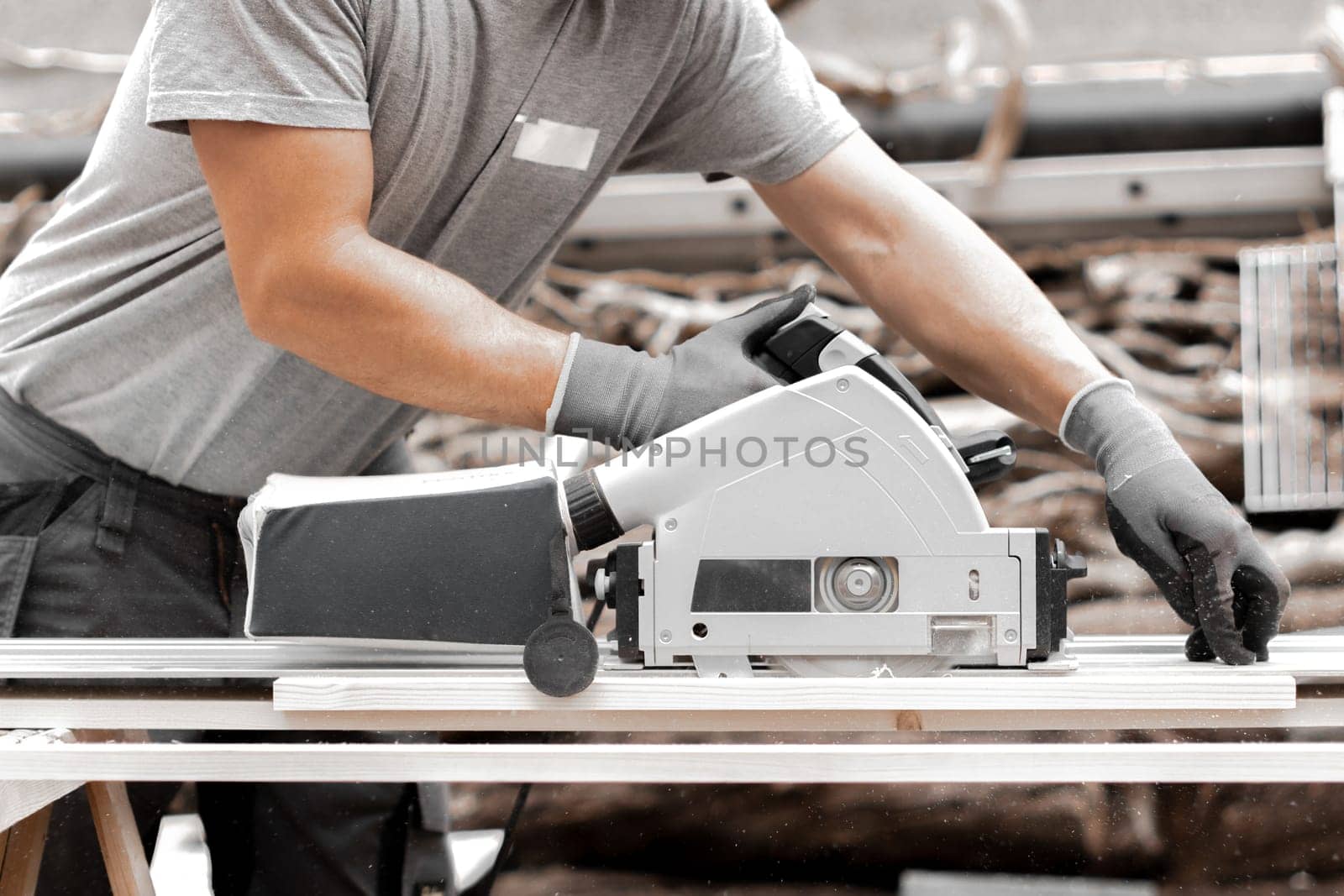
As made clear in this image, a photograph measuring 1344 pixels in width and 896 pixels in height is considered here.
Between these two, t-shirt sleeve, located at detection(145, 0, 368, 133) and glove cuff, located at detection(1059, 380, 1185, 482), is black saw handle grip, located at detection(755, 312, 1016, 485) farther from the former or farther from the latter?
t-shirt sleeve, located at detection(145, 0, 368, 133)

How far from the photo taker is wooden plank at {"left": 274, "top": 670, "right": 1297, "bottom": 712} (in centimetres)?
88

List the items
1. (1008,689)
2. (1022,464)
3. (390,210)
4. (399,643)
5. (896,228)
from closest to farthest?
(1008,689) → (399,643) → (390,210) → (896,228) → (1022,464)

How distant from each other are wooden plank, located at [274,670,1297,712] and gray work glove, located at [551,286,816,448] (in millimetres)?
242

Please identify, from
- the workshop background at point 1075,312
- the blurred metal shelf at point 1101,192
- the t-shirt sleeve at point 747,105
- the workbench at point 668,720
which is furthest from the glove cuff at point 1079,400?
the blurred metal shelf at point 1101,192

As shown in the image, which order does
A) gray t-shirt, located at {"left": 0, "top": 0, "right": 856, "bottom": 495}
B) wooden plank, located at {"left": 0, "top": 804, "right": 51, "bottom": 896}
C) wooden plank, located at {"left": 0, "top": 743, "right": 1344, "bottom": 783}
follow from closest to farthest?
wooden plank, located at {"left": 0, "top": 743, "right": 1344, "bottom": 783}, wooden plank, located at {"left": 0, "top": 804, "right": 51, "bottom": 896}, gray t-shirt, located at {"left": 0, "top": 0, "right": 856, "bottom": 495}

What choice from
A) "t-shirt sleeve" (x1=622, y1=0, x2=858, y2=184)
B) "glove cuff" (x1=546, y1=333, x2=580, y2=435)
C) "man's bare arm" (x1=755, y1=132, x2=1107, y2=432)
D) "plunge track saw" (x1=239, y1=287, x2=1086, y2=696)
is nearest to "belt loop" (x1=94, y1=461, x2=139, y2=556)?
"plunge track saw" (x1=239, y1=287, x2=1086, y2=696)

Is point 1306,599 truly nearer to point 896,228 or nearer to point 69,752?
point 896,228

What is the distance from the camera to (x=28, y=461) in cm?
133

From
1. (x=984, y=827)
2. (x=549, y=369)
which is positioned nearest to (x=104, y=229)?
(x=549, y=369)

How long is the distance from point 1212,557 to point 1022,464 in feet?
6.17

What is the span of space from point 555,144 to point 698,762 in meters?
0.72

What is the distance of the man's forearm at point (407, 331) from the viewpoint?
1032 millimetres

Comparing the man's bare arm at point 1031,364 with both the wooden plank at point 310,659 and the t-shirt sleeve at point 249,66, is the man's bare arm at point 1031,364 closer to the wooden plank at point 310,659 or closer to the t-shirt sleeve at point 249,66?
the wooden plank at point 310,659

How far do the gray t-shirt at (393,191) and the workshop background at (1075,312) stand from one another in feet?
4.85
